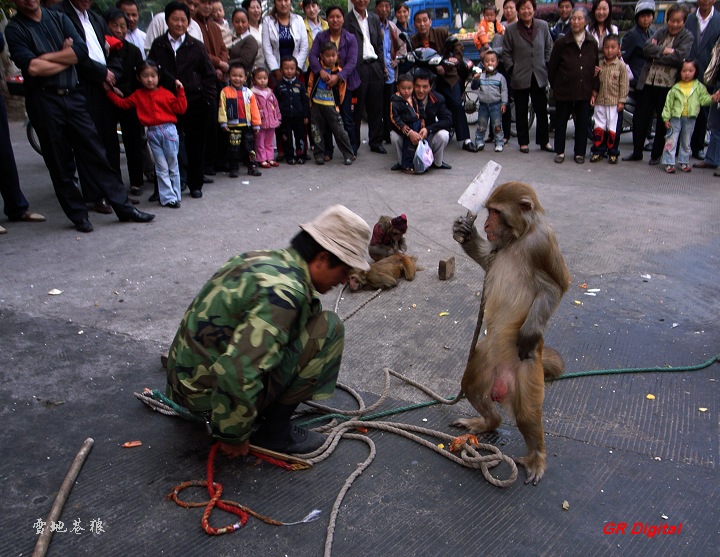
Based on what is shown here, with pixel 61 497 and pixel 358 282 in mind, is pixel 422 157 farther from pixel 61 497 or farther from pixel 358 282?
pixel 61 497

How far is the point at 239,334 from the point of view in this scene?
102 inches

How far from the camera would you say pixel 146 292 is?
509 cm

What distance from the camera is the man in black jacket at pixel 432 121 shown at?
912 centimetres

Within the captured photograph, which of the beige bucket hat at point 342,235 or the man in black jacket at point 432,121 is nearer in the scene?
the beige bucket hat at point 342,235

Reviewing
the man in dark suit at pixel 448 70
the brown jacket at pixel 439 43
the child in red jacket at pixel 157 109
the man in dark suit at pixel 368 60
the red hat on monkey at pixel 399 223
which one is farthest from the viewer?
the brown jacket at pixel 439 43

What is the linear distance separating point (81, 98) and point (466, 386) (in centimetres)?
491

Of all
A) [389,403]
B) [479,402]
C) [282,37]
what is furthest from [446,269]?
[282,37]

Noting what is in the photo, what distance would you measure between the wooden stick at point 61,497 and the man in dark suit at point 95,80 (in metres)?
4.03

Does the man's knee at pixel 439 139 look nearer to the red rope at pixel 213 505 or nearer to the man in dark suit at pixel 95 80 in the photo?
the man in dark suit at pixel 95 80

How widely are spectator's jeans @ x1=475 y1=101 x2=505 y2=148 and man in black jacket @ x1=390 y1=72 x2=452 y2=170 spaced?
1.23m

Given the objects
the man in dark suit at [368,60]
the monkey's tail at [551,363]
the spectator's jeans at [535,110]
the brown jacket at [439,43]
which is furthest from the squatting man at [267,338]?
the brown jacket at [439,43]

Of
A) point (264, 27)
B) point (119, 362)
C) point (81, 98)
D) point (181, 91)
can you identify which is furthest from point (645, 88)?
point (119, 362)

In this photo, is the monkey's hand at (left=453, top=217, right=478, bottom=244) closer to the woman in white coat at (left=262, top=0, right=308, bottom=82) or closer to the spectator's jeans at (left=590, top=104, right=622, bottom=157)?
the woman in white coat at (left=262, top=0, right=308, bottom=82)

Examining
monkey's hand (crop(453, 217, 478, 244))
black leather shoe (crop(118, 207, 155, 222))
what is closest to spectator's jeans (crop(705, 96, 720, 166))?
monkey's hand (crop(453, 217, 478, 244))
